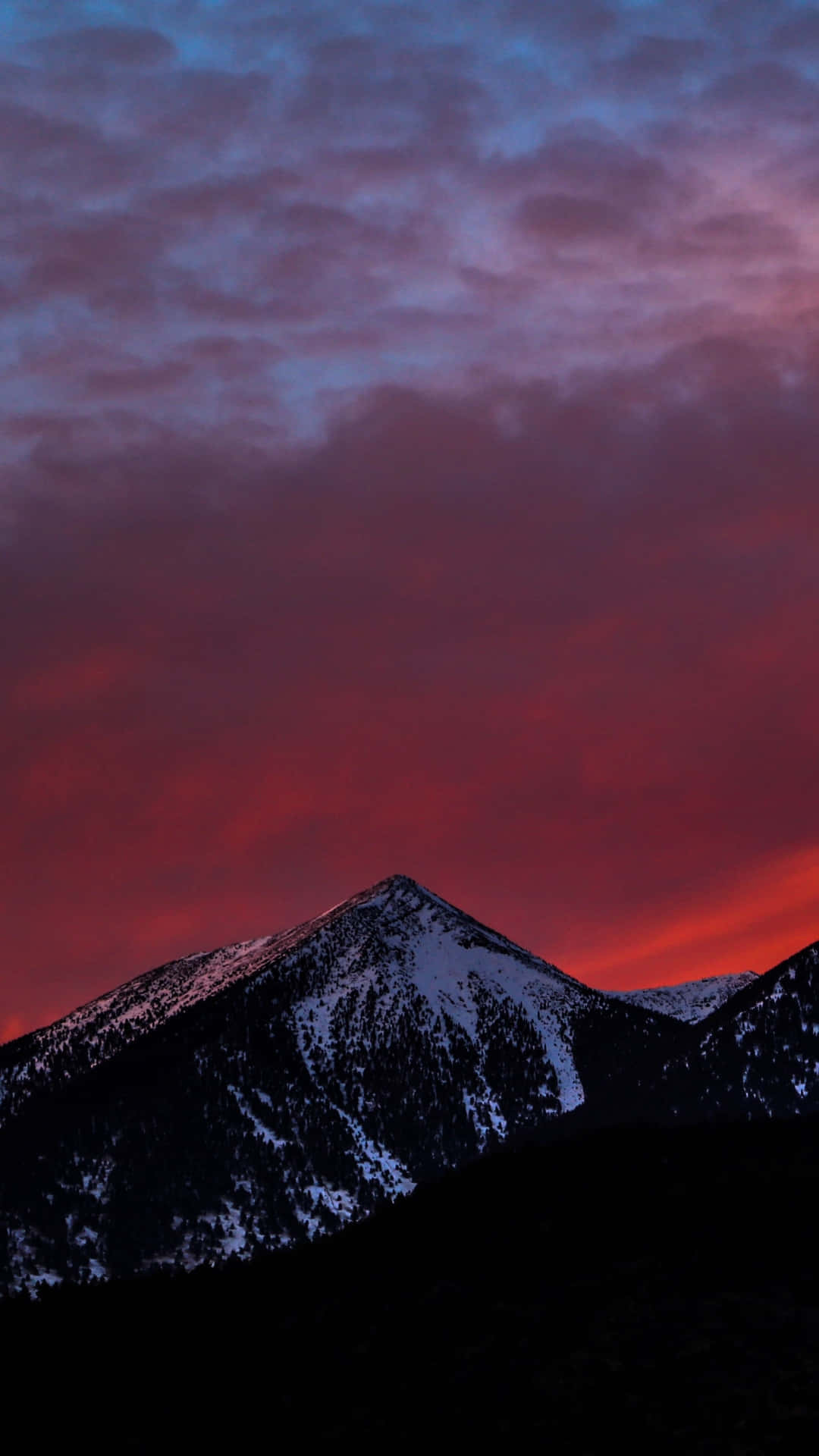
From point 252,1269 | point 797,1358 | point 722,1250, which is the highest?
point 252,1269

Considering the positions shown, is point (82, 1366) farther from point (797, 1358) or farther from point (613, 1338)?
point (797, 1358)

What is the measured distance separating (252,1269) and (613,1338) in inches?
664

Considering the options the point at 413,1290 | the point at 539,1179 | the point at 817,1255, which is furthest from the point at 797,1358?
the point at 539,1179

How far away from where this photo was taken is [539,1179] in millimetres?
64812

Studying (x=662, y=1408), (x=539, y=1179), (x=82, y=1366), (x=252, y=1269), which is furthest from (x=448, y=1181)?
(x=662, y=1408)

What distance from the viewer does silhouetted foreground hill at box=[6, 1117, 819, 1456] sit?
150 feet

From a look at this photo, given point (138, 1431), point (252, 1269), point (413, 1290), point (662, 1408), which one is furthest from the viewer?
point (252, 1269)

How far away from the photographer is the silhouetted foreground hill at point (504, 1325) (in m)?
45.8

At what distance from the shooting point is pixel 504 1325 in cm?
5206

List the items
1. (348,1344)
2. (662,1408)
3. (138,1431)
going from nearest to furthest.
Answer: (662,1408), (138,1431), (348,1344)

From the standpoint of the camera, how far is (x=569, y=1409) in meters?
45.8

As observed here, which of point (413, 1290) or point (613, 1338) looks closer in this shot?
point (613, 1338)

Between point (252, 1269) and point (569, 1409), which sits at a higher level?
point (252, 1269)

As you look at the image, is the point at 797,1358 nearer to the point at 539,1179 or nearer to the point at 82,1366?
the point at 539,1179
